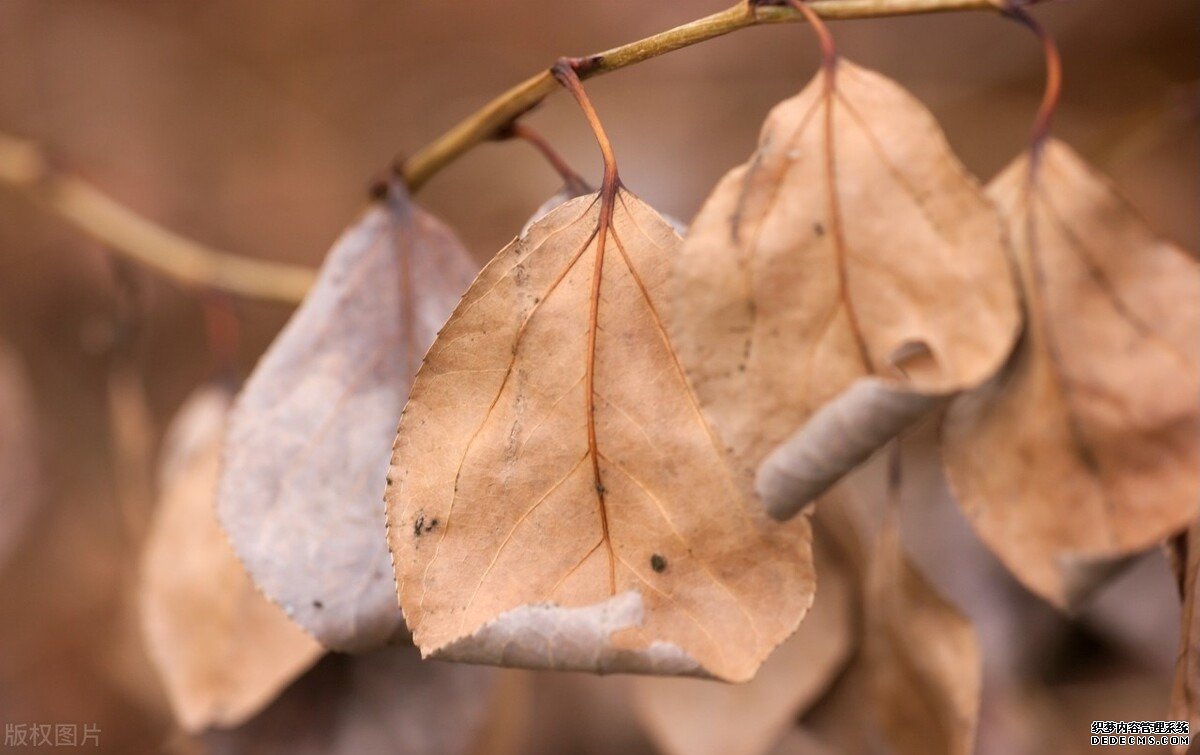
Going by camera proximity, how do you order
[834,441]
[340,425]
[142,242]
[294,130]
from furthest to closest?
[294,130] < [142,242] < [340,425] < [834,441]

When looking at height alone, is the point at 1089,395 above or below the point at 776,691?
above

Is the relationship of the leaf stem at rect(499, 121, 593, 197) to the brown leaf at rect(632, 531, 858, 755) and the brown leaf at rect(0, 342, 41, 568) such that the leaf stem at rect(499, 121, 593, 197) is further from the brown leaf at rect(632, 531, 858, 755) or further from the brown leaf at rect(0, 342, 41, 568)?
the brown leaf at rect(0, 342, 41, 568)

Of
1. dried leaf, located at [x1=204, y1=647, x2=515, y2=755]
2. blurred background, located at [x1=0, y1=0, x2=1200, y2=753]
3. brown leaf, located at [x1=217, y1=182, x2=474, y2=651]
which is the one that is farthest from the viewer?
blurred background, located at [x1=0, y1=0, x2=1200, y2=753]

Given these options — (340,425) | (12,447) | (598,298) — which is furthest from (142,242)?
(598,298)

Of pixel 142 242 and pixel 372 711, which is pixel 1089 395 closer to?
pixel 372 711

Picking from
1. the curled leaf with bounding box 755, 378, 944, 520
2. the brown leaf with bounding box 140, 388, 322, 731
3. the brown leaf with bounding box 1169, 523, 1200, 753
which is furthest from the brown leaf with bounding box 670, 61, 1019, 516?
the brown leaf with bounding box 140, 388, 322, 731

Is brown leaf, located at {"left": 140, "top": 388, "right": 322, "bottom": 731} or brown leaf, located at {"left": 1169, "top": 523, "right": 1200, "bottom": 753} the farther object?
Result: brown leaf, located at {"left": 140, "top": 388, "right": 322, "bottom": 731}

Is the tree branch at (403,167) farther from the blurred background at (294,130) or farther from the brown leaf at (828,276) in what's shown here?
the blurred background at (294,130)
